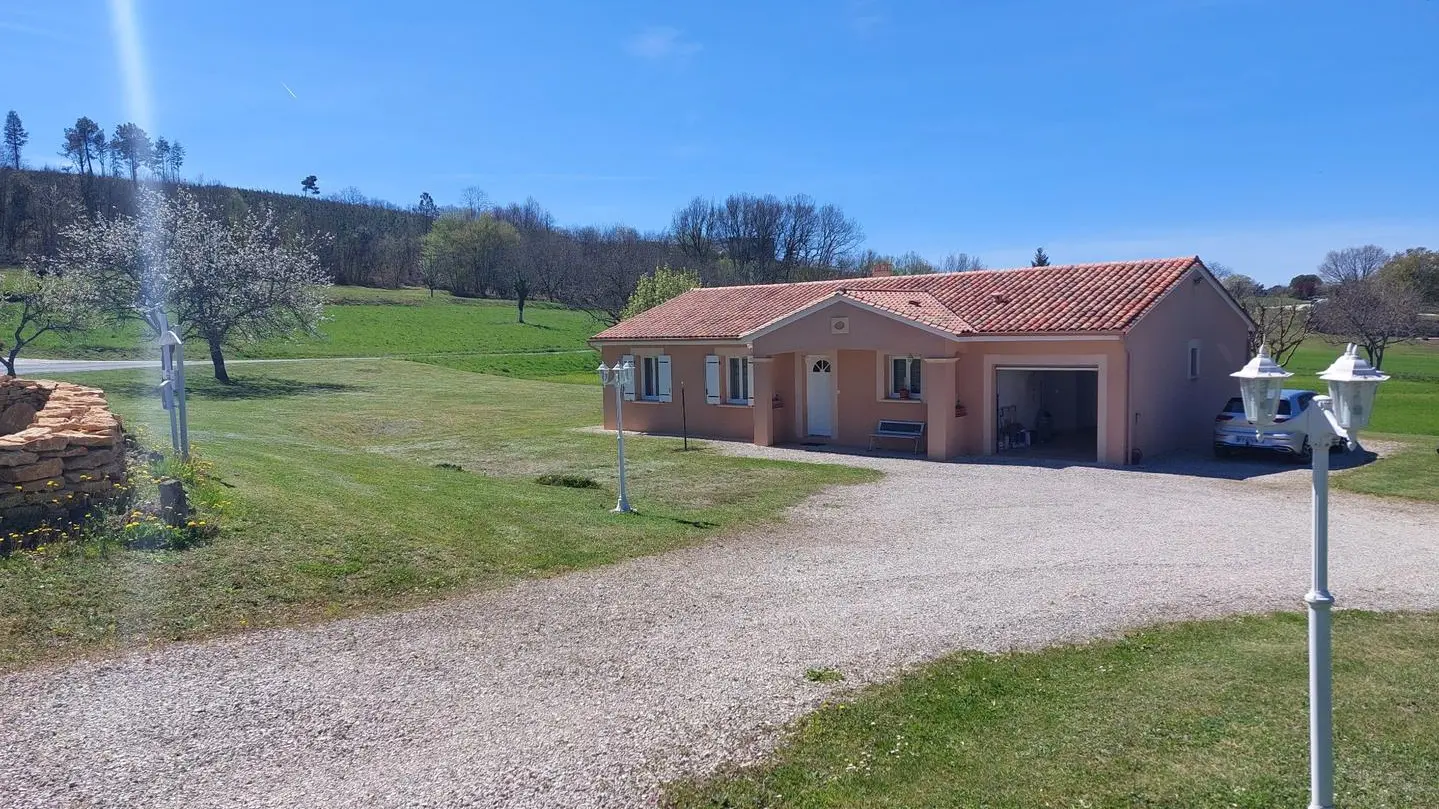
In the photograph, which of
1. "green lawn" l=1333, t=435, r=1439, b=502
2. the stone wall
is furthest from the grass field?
"green lawn" l=1333, t=435, r=1439, b=502

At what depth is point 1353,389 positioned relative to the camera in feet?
13.4

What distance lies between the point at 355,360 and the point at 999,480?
3524 cm

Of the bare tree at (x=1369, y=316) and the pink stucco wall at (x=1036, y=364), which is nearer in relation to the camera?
the pink stucco wall at (x=1036, y=364)

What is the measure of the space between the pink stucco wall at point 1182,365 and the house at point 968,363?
0.21 ft

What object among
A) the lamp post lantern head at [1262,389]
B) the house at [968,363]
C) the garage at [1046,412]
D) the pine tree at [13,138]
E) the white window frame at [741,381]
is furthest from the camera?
the pine tree at [13,138]

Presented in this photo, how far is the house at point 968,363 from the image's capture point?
19.3 m

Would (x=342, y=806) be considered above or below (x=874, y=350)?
below

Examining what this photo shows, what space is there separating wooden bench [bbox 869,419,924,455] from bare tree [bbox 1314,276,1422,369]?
29546 mm

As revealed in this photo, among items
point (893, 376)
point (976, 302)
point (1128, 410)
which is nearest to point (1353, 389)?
point (1128, 410)

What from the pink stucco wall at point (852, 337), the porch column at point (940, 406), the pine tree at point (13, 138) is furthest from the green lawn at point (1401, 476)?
the pine tree at point (13, 138)

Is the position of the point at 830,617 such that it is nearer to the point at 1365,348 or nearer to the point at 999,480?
the point at 999,480

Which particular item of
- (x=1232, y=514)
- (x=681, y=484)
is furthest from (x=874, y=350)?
(x=1232, y=514)

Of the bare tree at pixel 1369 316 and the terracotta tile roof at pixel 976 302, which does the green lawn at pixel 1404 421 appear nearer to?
the bare tree at pixel 1369 316

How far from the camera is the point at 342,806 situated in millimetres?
4844
